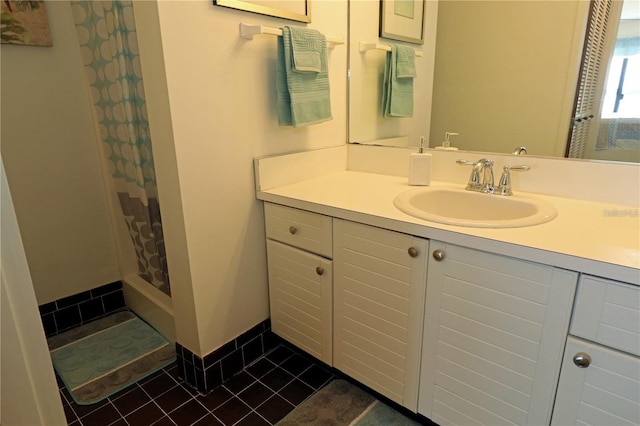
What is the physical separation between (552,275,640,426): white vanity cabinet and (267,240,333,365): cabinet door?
0.79 m

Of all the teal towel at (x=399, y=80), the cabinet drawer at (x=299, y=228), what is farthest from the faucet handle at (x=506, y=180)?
the cabinet drawer at (x=299, y=228)

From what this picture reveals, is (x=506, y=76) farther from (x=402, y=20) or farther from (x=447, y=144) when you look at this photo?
(x=402, y=20)

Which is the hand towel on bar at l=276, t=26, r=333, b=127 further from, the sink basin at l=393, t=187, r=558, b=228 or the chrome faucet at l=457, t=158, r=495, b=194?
the chrome faucet at l=457, t=158, r=495, b=194

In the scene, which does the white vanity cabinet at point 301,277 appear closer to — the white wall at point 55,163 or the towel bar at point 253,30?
the towel bar at point 253,30

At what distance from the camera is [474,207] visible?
145cm

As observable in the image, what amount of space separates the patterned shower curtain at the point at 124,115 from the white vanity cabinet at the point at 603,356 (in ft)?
5.14

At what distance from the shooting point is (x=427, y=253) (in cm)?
116

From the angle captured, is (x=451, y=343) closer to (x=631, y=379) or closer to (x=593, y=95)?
(x=631, y=379)

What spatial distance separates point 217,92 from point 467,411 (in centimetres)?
135

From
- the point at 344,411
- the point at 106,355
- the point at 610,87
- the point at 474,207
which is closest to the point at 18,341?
→ the point at 344,411

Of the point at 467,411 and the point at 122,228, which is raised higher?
the point at 122,228

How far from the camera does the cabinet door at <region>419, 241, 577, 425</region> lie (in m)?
0.98

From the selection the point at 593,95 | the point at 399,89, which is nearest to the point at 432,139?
the point at 399,89

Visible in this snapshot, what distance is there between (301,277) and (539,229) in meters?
0.88
